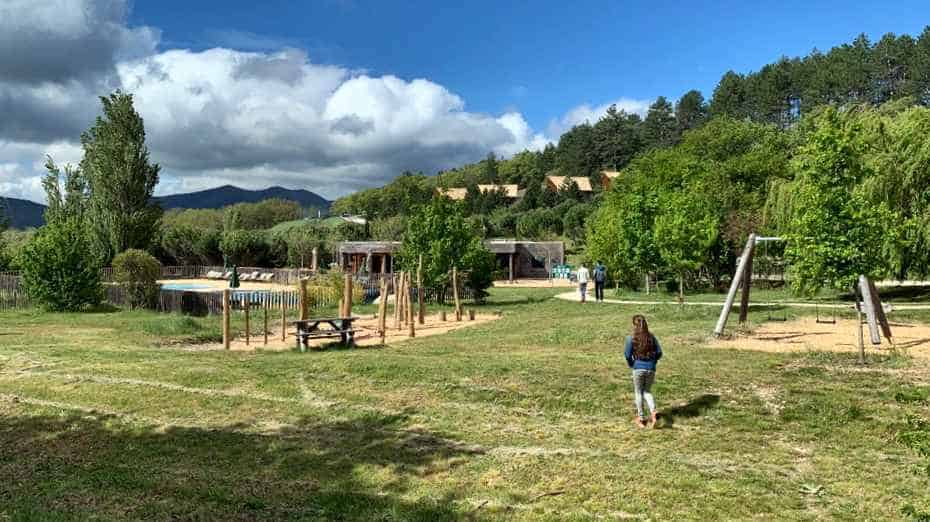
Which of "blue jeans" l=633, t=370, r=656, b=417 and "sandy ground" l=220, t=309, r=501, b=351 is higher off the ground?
"blue jeans" l=633, t=370, r=656, b=417

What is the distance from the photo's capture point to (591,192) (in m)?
97.1

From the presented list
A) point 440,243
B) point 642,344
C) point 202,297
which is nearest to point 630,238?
point 440,243

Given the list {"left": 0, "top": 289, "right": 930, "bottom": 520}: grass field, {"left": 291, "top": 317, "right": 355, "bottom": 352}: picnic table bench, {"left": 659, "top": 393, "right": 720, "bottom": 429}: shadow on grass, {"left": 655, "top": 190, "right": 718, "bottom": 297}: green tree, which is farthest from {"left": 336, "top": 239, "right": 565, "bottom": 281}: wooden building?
{"left": 659, "top": 393, "right": 720, "bottom": 429}: shadow on grass

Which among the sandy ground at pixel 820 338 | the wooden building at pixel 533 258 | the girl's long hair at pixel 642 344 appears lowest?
the sandy ground at pixel 820 338

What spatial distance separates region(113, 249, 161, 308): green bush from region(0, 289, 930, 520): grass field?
41.1 ft

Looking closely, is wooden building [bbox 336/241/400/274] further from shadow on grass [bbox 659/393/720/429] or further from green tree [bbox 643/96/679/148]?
green tree [bbox 643/96/679/148]

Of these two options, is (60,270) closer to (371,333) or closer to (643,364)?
(371,333)

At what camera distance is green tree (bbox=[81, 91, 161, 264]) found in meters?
41.3

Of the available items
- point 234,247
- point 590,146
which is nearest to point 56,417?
point 234,247

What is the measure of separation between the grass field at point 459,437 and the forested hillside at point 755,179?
352cm

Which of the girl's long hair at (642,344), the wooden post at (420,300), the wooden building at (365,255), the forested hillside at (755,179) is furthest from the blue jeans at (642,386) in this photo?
the wooden building at (365,255)

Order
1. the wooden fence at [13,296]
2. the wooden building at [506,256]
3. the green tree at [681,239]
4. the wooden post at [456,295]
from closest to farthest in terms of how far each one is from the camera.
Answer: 1. the green tree at [681,239]
2. the wooden post at [456,295]
3. the wooden fence at [13,296]
4. the wooden building at [506,256]

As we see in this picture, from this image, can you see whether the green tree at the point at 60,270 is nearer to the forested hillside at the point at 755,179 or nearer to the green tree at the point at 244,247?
the forested hillside at the point at 755,179

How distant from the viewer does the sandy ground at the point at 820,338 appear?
13375mm
